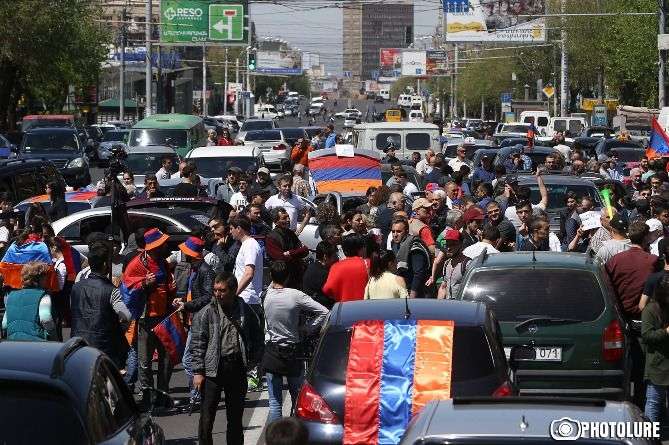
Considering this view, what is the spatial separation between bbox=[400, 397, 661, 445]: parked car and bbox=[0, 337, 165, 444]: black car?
156 centimetres

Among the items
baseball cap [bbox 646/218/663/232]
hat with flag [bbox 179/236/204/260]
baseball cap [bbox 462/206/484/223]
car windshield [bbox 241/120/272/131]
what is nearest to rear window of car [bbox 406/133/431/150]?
baseball cap [bbox 462/206/484/223]

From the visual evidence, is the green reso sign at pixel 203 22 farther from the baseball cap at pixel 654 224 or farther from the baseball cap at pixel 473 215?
the baseball cap at pixel 654 224

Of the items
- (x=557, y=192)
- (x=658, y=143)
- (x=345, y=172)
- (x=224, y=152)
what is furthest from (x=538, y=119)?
(x=557, y=192)

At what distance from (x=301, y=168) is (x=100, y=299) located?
14.4 m

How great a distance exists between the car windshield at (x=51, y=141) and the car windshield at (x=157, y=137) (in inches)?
70.1

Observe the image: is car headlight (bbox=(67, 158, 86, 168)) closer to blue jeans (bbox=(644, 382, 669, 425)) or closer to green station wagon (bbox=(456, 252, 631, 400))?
green station wagon (bbox=(456, 252, 631, 400))

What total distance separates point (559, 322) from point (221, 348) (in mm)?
2837

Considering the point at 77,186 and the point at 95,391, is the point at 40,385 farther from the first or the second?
the point at 77,186

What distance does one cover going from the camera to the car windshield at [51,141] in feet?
133

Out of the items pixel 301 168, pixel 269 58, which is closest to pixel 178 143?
pixel 301 168

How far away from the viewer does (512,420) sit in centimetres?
527

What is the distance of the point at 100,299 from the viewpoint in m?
10.9

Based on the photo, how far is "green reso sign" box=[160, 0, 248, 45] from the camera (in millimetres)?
60875

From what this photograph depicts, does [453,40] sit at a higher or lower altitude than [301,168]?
higher
